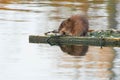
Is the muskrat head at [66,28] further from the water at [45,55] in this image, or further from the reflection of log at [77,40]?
the water at [45,55]

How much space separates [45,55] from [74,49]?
0.79 metres

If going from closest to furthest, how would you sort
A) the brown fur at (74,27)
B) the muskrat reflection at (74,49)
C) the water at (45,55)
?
the water at (45,55) → the muskrat reflection at (74,49) → the brown fur at (74,27)

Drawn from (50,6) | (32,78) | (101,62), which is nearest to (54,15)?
(50,6)

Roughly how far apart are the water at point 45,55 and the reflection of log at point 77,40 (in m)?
0.10

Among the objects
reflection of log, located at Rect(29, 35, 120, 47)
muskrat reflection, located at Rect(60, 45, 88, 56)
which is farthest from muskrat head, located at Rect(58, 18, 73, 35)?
muskrat reflection, located at Rect(60, 45, 88, 56)

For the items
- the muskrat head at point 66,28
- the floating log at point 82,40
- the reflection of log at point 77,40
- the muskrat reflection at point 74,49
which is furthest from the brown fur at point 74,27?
the muskrat reflection at point 74,49

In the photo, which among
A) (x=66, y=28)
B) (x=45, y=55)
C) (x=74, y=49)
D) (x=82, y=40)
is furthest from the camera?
(x=66, y=28)

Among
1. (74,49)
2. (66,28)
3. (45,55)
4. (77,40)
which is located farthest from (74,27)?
(45,55)

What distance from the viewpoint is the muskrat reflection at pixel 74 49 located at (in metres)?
11.8

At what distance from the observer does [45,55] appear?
38.0 ft

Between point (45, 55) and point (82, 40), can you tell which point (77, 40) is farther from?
point (45, 55)

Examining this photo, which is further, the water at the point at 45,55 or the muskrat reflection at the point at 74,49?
the muskrat reflection at the point at 74,49

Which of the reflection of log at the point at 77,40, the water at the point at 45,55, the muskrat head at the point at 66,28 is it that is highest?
the muskrat head at the point at 66,28

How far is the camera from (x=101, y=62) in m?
10.8
